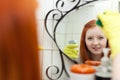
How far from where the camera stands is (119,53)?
2.07ft

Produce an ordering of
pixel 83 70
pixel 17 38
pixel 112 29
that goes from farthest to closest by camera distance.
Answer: pixel 83 70
pixel 112 29
pixel 17 38

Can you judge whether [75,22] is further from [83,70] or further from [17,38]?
[17,38]

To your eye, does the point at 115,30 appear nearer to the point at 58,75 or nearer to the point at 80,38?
the point at 80,38

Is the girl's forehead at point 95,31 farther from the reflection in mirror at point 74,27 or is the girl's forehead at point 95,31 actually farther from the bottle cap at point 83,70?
the bottle cap at point 83,70

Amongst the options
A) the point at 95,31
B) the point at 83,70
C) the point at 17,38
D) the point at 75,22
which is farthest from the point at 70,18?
the point at 17,38

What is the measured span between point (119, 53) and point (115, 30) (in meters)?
0.15

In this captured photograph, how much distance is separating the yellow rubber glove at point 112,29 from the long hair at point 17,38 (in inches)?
16.9

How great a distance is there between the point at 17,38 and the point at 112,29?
0.55 meters

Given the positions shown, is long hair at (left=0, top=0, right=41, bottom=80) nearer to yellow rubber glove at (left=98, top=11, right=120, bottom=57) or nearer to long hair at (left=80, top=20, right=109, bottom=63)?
yellow rubber glove at (left=98, top=11, right=120, bottom=57)

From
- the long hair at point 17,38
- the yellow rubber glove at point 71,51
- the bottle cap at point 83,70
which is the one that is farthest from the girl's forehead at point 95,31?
the long hair at point 17,38

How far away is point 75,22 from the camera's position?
3.95 feet

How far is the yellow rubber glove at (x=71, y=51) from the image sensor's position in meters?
1.19

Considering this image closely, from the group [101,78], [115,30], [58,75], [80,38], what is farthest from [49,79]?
[115,30]

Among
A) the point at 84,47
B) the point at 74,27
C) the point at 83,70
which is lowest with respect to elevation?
the point at 83,70
